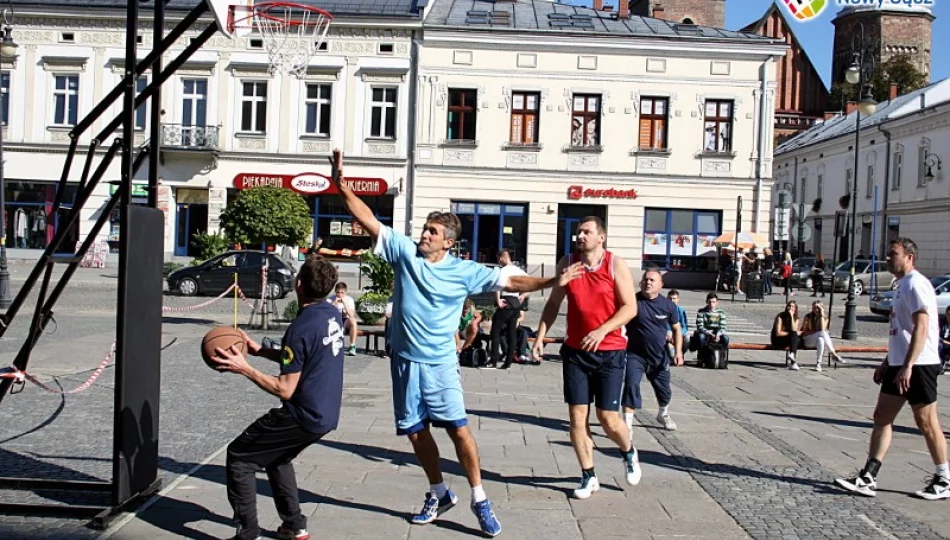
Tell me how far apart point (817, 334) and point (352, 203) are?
1266cm

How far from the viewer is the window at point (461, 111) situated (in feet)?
123

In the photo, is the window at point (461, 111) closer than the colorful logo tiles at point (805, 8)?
No

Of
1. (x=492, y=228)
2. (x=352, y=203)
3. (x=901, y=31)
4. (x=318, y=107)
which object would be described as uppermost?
(x=901, y=31)

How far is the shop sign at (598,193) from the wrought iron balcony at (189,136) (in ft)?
44.4

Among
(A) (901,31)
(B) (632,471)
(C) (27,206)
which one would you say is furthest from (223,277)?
(A) (901,31)

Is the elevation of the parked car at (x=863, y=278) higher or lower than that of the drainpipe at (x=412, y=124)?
lower

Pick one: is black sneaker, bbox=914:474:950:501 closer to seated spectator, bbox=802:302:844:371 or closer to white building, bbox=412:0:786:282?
seated spectator, bbox=802:302:844:371

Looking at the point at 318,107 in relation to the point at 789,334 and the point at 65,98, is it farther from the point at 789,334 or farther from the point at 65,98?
the point at 789,334

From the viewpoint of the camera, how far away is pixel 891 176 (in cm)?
5147

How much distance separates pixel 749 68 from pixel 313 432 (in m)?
35.4

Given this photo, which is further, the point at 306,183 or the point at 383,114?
the point at 383,114

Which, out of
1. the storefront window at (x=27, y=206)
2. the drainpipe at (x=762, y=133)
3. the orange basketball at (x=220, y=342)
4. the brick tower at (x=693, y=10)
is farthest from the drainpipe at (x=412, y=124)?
the brick tower at (x=693, y=10)

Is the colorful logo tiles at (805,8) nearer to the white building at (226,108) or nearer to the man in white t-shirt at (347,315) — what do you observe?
the white building at (226,108)

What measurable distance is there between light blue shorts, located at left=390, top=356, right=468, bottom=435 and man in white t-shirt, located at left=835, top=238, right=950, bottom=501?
10.2 feet
